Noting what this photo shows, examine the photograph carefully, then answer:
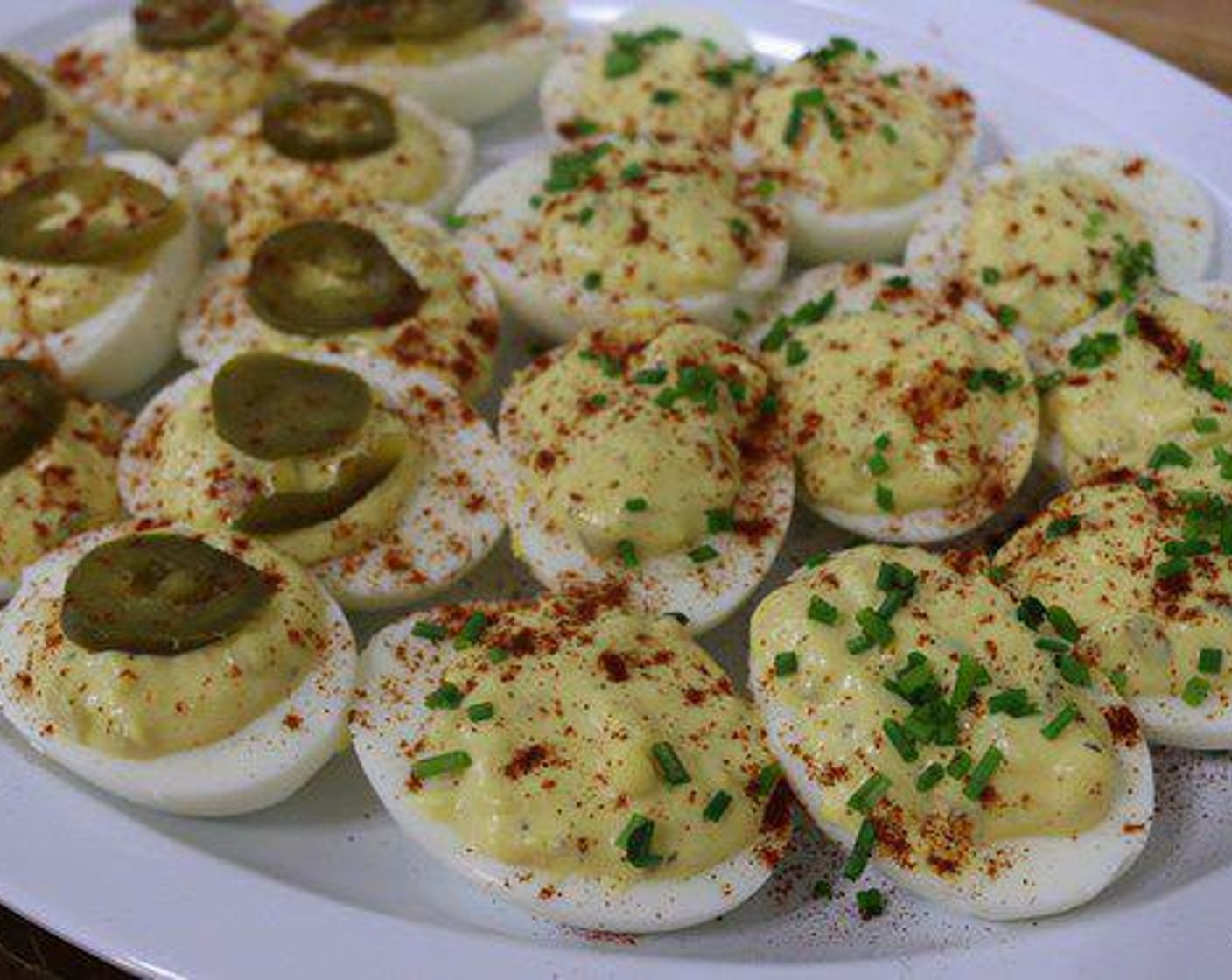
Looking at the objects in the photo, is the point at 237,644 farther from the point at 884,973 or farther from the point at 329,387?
the point at 884,973

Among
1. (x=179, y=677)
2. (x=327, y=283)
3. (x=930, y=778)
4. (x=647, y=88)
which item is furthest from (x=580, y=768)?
(x=647, y=88)

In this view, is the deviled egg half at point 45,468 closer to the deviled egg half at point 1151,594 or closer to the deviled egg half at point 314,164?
the deviled egg half at point 314,164

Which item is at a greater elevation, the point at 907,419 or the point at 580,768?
the point at 907,419

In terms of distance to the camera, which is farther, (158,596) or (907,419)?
(907,419)

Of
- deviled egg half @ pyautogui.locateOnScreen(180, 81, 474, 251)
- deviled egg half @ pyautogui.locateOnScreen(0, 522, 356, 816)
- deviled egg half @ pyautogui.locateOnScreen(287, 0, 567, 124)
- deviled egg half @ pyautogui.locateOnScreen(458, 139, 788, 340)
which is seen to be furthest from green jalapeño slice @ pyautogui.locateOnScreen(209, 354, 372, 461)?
deviled egg half @ pyautogui.locateOnScreen(287, 0, 567, 124)

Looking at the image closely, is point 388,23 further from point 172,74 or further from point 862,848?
point 862,848

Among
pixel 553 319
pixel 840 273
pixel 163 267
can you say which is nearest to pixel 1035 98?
pixel 840 273

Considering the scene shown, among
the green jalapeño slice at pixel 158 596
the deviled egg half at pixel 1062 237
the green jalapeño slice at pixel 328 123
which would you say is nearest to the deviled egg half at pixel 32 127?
the green jalapeño slice at pixel 328 123
